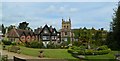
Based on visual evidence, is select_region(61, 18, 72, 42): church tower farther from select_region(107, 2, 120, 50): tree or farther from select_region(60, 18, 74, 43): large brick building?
select_region(107, 2, 120, 50): tree

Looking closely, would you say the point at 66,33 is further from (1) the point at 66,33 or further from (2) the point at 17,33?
(2) the point at 17,33

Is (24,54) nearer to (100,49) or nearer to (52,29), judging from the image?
(100,49)

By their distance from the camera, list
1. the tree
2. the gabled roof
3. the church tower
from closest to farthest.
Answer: the tree
the gabled roof
the church tower

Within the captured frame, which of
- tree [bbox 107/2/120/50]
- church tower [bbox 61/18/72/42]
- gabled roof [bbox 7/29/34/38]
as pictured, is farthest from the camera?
church tower [bbox 61/18/72/42]

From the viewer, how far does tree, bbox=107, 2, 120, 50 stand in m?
15.2

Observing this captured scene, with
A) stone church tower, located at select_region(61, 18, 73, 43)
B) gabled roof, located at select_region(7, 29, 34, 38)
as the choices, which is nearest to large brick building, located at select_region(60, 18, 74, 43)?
stone church tower, located at select_region(61, 18, 73, 43)

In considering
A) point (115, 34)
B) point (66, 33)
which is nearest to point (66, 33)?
point (66, 33)

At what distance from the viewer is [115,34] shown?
16266 millimetres

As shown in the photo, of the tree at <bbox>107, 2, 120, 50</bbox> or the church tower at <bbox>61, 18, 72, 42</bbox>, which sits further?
the church tower at <bbox>61, 18, 72, 42</bbox>

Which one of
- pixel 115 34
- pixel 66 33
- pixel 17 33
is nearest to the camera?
pixel 115 34

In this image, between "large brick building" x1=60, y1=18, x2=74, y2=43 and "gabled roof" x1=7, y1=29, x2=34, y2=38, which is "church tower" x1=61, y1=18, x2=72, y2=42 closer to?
"large brick building" x1=60, y1=18, x2=74, y2=43

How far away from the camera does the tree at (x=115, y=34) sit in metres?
15.2

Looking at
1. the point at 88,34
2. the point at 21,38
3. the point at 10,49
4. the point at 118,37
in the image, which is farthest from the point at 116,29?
the point at 10,49

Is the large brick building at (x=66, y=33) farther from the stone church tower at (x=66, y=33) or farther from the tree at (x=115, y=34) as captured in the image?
the tree at (x=115, y=34)
